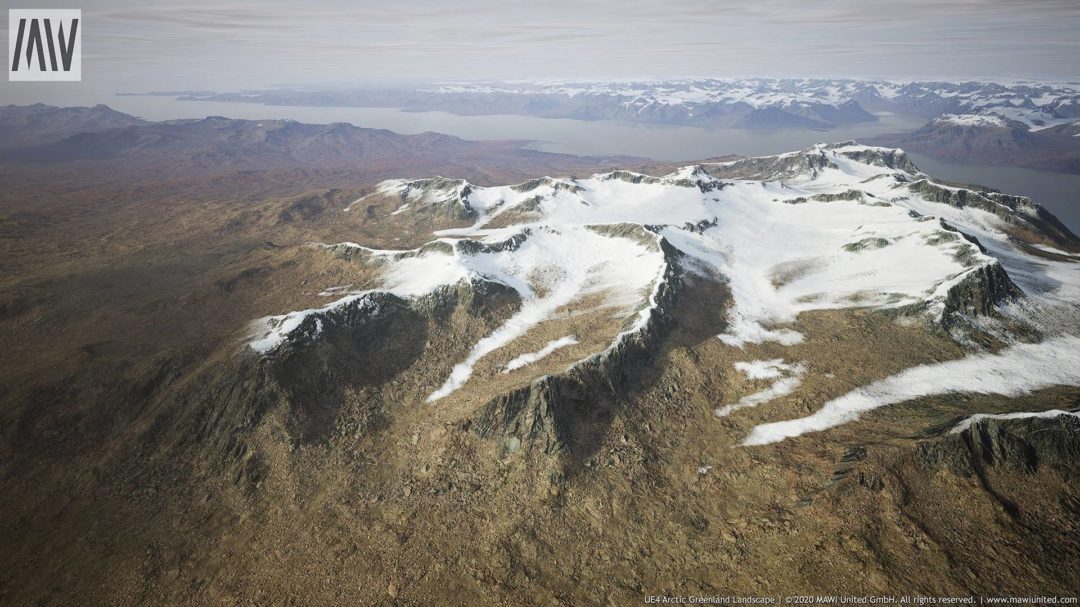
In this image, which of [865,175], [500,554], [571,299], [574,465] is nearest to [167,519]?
[500,554]

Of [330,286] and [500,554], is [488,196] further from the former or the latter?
[500,554]

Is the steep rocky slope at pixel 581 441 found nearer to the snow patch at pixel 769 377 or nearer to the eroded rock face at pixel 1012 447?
the eroded rock face at pixel 1012 447

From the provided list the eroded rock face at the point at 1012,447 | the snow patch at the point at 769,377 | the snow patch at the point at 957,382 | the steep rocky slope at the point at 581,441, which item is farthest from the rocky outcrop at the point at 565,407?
the eroded rock face at the point at 1012,447

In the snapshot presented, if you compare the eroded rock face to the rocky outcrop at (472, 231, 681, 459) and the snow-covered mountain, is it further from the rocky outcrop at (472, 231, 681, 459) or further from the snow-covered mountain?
the rocky outcrop at (472, 231, 681, 459)

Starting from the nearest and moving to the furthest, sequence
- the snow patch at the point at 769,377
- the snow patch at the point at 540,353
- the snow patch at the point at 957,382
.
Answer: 1. the snow patch at the point at 957,382
2. the snow patch at the point at 769,377
3. the snow patch at the point at 540,353

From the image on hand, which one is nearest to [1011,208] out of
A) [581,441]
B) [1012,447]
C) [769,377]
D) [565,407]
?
[769,377]

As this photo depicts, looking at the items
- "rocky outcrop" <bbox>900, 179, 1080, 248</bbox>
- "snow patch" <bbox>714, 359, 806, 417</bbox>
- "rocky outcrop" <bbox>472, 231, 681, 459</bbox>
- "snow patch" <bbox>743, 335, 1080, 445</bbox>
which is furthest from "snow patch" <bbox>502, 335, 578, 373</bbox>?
"rocky outcrop" <bbox>900, 179, 1080, 248</bbox>

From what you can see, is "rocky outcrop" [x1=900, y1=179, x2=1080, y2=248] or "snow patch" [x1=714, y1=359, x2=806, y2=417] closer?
"snow patch" [x1=714, y1=359, x2=806, y2=417]

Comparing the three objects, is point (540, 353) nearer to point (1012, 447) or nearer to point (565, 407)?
point (565, 407)
